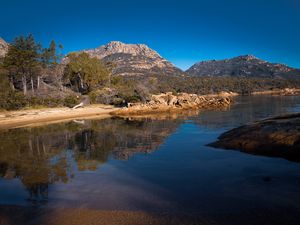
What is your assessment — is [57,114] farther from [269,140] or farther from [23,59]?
[269,140]

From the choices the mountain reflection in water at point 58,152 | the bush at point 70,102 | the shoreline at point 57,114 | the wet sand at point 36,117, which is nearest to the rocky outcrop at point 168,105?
the shoreline at point 57,114

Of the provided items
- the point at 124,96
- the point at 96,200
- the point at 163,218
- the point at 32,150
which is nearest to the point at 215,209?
the point at 163,218

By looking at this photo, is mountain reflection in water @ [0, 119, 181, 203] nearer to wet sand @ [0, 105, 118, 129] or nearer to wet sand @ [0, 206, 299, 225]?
wet sand @ [0, 206, 299, 225]

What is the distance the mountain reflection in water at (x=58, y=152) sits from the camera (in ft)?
38.9

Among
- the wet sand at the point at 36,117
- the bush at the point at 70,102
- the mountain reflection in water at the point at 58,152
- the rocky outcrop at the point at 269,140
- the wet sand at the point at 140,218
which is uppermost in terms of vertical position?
the bush at the point at 70,102

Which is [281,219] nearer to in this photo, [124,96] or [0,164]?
[0,164]

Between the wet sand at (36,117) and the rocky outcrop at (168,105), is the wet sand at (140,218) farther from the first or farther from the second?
the rocky outcrop at (168,105)

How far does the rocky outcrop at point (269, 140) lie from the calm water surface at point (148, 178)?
722 mm

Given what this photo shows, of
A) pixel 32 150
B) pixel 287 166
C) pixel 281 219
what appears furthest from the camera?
pixel 32 150

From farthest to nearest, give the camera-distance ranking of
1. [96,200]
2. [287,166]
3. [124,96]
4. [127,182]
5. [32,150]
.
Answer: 1. [124,96]
2. [32,150]
3. [287,166]
4. [127,182]
5. [96,200]

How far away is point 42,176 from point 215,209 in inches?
309

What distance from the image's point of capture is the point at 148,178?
11406mm

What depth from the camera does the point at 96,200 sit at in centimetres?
895

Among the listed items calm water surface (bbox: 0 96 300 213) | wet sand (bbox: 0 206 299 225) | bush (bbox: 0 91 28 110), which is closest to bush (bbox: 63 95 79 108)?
bush (bbox: 0 91 28 110)
